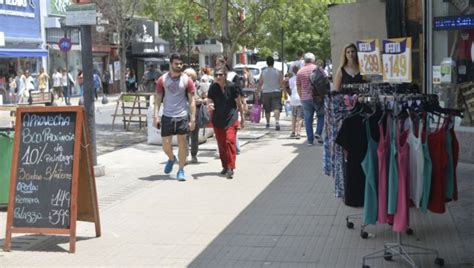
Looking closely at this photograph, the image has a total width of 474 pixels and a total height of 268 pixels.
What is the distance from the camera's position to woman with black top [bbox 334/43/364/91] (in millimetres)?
8297

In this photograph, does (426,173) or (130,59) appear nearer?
(426,173)

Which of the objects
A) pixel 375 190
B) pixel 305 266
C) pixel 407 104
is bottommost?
pixel 305 266

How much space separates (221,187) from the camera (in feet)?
30.2

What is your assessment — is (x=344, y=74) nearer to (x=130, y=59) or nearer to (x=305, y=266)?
(x=305, y=266)

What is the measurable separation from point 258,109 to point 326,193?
8554 millimetres

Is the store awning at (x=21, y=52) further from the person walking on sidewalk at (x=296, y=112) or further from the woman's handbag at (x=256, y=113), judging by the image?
the person walking on sidewalk at (x=296, y=112)

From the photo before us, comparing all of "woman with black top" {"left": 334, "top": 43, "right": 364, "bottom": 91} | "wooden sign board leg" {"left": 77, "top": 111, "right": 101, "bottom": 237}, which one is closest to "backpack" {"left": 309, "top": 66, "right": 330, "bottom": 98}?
"woman with black top" {"left": 334, "top": 43, "right": 364, "bottom": 91}

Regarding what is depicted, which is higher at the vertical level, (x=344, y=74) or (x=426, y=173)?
(x=344, y=74)

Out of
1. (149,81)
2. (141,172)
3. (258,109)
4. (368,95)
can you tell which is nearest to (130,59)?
(149,81)

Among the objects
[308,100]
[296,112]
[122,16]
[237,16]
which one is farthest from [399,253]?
[122,16]

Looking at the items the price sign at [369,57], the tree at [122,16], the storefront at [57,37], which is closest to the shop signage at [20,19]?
the storefront at [57,37]

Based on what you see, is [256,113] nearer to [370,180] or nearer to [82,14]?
[82,14]

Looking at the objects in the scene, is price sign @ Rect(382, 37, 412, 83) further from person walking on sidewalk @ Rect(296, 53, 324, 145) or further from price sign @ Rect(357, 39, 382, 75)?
person walking on sidewalk @ Rect(296, 53, 324, 145)

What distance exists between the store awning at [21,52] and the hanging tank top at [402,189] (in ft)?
98.4
